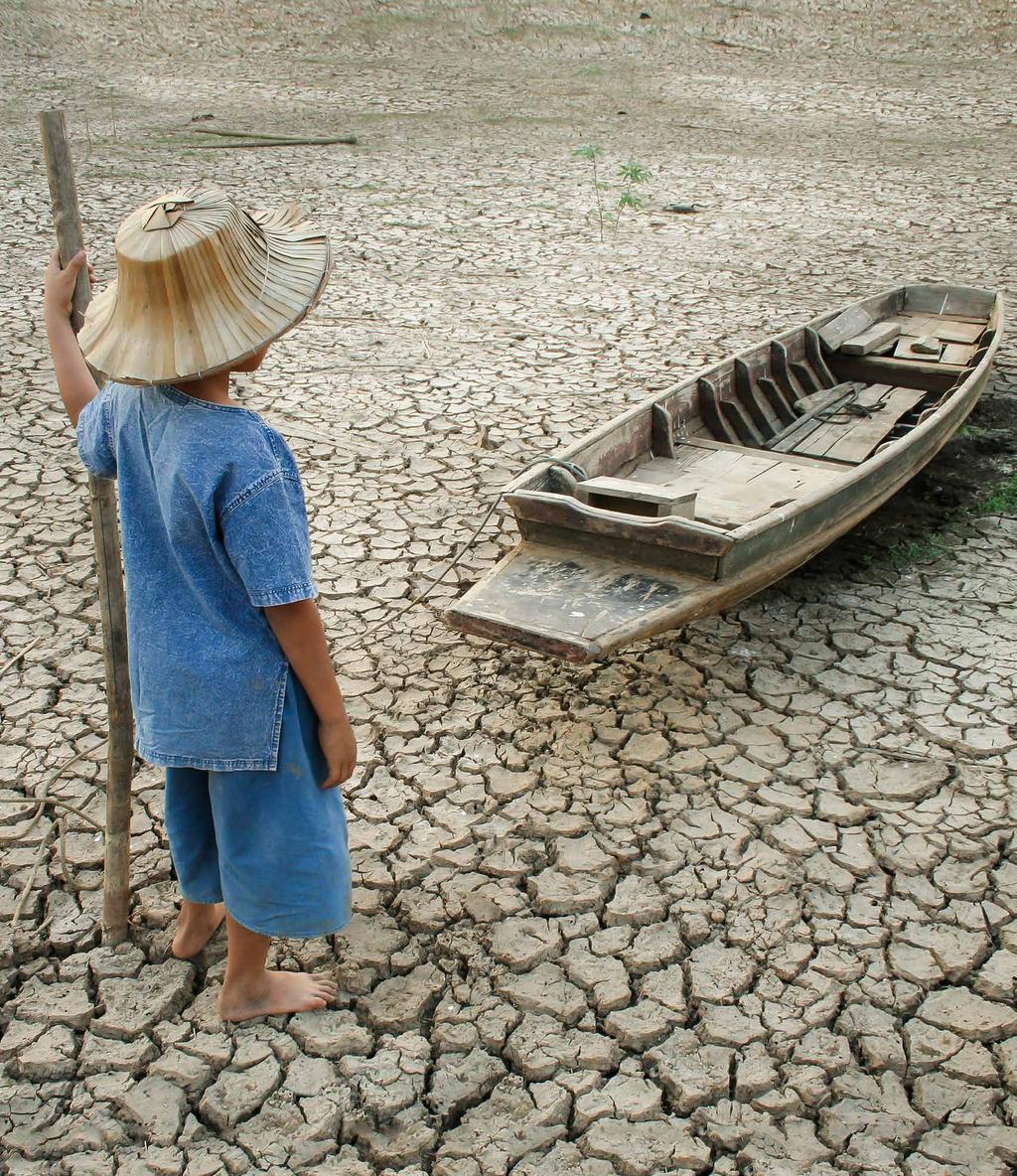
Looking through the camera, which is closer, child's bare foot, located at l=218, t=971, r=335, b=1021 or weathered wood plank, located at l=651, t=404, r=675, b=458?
child's bare foot, located at l=218, t=971, r=335, b=1021

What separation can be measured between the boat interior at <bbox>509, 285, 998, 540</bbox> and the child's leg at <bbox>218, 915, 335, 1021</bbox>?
1.90 meters

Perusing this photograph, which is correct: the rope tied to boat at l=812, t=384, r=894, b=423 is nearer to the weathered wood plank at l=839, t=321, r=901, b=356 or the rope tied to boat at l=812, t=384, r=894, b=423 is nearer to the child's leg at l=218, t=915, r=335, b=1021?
the weathered wood plank at l=839, t=321, r=901, b=356

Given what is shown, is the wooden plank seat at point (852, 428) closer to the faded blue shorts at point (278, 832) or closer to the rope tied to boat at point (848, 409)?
the rope tied to boat at point (848, 409)

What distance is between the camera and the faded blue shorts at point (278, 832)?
7.77 feet

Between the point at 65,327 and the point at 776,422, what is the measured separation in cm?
433

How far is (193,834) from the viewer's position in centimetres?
261

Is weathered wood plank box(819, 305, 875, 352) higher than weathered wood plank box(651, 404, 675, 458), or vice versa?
weathered wood plank box(819, 305, 875, 352)

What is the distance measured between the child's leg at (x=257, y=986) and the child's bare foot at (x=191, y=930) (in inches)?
7.3

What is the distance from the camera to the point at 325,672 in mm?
2291

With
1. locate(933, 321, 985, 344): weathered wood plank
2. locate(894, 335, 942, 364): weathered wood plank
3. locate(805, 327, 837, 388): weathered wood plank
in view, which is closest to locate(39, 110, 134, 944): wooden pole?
locate(805, 327, 837, 388): weathered wood plank

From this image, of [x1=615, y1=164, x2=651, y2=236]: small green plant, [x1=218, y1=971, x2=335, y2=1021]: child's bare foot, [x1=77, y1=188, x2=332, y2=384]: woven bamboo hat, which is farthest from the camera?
[x1=615, y1=164, x2=651, y2=236]: small green plant

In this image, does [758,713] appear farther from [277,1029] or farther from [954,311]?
[954,311]

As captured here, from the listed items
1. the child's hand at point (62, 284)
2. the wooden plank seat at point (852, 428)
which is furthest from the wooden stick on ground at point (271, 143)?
the child's hand at point (62, 284)

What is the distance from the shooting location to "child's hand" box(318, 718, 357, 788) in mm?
2355
